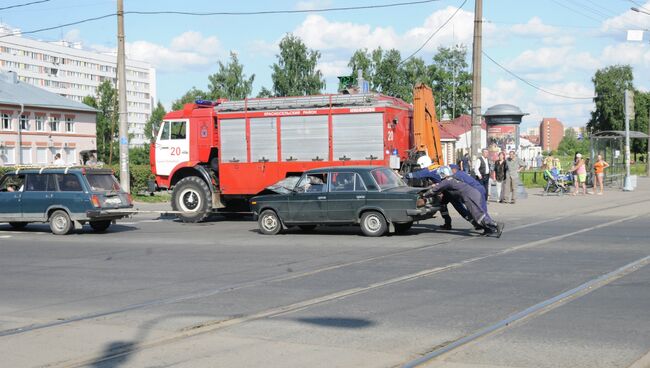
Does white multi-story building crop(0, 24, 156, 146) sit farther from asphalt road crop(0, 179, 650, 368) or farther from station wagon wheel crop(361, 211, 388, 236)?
asphalt road crop(0, 179, 650, 368)

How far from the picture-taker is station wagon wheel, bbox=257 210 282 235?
1792 cm

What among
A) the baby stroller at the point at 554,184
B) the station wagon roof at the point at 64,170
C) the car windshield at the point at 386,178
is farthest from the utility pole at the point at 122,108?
the baby stroller at the point at 554,184

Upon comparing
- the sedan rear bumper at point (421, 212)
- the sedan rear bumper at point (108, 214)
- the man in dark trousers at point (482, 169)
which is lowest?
the sedan rear bumper at point (108, 214)

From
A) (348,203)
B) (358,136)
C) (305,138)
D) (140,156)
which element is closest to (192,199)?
(305,138)

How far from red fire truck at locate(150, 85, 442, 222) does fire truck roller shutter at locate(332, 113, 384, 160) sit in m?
0.03

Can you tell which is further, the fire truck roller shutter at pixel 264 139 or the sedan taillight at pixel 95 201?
the fire truck roller shutter at pixel 264 139

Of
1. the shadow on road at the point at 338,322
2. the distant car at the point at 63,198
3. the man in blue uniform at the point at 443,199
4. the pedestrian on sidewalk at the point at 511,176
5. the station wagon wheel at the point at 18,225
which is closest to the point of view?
the shadow on road at the point at 338,322

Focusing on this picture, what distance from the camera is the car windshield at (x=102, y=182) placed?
19359 millimetres

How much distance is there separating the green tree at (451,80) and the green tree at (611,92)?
2014 centimetres

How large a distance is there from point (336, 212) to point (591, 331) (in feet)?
32.5

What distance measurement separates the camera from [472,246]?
47.7ft

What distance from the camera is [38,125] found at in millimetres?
71500

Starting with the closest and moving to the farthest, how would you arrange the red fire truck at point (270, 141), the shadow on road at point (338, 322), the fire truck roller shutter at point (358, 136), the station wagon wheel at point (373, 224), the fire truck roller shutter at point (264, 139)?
the shadow on road at point (338, 322) → the station wagon wheel at point (373, 224) → the fire truck roller shutter at point (358, 136) → the red fire truck at point (270, 141) → the fire truck roller shutter at point (264, 139)

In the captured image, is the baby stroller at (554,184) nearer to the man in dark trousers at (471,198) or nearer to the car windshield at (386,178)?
the car windshield at (386,178)
